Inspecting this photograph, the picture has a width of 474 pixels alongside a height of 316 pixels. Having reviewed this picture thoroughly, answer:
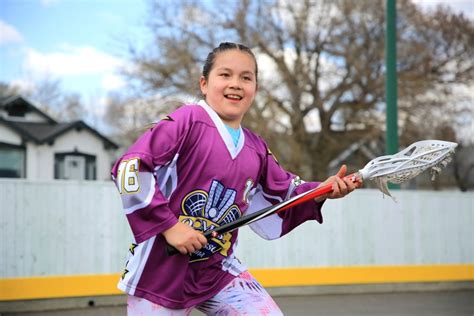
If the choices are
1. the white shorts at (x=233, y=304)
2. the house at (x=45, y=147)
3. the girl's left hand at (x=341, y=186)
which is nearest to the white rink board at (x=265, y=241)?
Answer: the white shorts at (x=233, y=304)

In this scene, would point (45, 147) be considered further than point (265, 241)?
Yes

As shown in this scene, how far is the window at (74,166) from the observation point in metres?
22.8

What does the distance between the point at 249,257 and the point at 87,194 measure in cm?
230

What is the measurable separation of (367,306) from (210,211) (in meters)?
5.65

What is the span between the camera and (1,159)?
66.5ft

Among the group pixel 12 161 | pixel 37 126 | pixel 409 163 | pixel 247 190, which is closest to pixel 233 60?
pixel 247 190

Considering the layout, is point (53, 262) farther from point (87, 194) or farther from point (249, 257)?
point (249, 257)

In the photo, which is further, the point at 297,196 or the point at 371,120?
the point at 371,120

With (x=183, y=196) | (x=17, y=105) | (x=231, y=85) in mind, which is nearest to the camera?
(x=183, y=196)

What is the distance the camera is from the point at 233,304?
3.18 m

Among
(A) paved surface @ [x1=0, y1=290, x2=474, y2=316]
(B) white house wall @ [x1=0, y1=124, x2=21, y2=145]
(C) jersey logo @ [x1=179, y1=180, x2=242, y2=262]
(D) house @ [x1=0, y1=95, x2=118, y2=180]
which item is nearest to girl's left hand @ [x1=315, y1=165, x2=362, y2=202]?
(C) jersey logo @ [x1=179, y1=180, x2=242, y2=262]

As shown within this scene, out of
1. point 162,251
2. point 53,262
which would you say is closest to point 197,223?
point 162,251

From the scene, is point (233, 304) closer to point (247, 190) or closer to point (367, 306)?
point (247, 190)

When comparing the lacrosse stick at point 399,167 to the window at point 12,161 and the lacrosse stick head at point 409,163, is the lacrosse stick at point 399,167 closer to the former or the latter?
the lacrosse stick head at point 409,163
